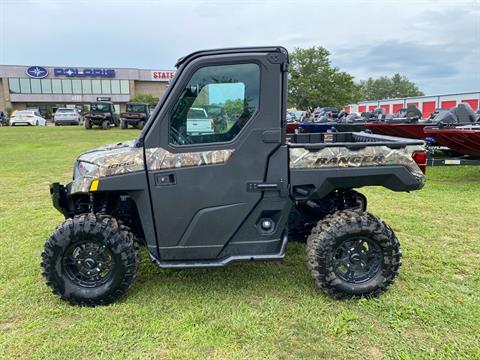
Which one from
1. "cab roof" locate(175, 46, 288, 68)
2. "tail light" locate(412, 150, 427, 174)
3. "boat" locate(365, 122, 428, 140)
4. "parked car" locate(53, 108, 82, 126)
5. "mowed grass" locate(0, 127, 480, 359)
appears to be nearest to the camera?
"mowed grass" locate(0, 127, 480, 359)

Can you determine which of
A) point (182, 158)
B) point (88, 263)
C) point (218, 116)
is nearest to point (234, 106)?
point (218, 116)

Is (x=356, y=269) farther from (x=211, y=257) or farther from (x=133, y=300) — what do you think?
(x=133, y=300)

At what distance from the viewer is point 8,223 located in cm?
552

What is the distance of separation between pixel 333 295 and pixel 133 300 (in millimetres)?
1715

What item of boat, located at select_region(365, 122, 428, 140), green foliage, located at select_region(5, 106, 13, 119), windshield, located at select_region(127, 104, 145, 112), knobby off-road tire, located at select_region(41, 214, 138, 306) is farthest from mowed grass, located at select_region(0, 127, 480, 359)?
green foliage, located at select_region(5, 106, 13, 119)

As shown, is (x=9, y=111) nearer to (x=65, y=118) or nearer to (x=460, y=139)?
(x=65, y=118)

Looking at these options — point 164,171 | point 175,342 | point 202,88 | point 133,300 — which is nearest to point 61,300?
point 133,300

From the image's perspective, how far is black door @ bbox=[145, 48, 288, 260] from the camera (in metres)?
3.04

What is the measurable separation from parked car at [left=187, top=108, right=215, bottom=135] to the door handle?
0.38 meters

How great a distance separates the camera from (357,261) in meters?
3.36

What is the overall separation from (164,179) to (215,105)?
718 millimetres

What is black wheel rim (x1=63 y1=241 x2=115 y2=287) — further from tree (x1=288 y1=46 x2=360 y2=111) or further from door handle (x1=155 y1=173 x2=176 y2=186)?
tree (x1=288 y1=46 x2=360 y2=111)

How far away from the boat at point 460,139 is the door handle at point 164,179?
6161 millimetres

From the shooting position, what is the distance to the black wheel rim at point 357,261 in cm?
332
